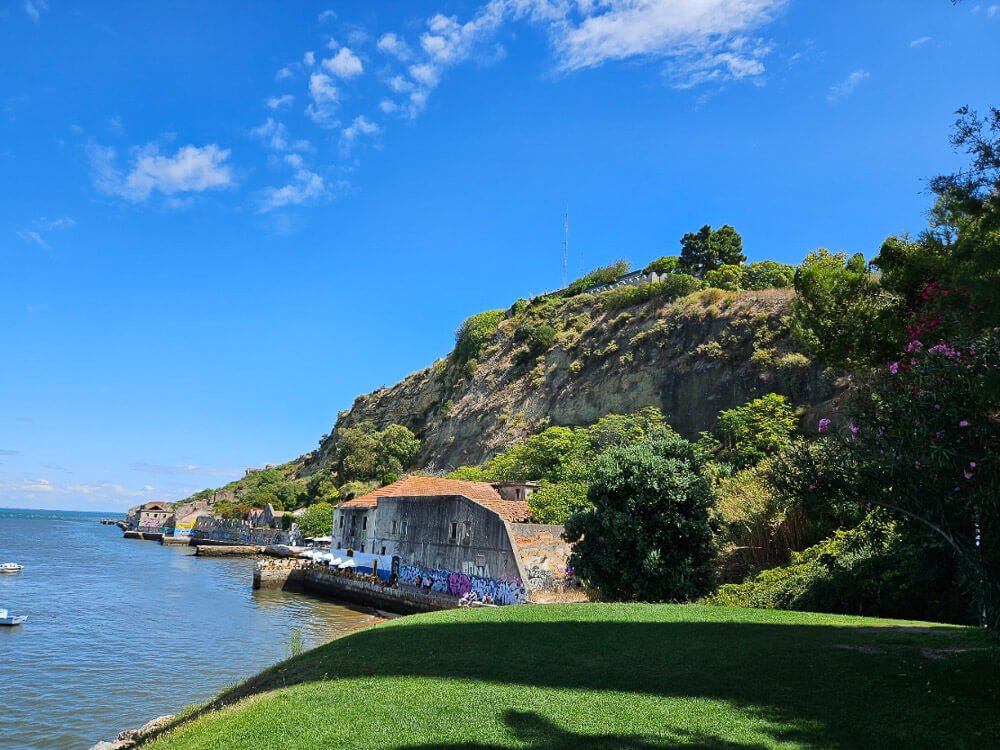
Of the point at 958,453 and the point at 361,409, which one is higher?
the point at 361,409

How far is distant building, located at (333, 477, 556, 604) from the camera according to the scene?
24703 millimetres

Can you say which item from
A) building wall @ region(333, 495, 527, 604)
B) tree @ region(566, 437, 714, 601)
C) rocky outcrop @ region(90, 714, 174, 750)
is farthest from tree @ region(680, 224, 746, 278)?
rocky outcrop @ region(90, 714, 174, 750)

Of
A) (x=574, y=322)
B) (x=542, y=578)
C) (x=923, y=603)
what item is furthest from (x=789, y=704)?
(x=574, y=322)

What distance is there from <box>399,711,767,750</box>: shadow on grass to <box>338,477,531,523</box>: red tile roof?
78.3 feet

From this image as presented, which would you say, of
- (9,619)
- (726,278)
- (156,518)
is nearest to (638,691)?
(9,619)

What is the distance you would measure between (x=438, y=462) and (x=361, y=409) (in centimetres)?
3517

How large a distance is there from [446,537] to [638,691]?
21.7 metres

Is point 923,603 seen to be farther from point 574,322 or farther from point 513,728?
point 574,322

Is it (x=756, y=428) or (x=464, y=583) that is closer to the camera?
(x=464, y=583)

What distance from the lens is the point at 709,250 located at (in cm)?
6138

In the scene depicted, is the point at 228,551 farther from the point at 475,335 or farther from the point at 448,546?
the point at 448,546

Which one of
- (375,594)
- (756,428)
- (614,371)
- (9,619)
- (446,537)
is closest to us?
(9,619)

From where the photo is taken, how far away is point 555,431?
139 ft

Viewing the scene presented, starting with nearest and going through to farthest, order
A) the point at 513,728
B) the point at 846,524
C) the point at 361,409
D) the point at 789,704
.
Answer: the point at 513,728 → the point at 789,704 → the point at 846,524 → the point at 361,409
